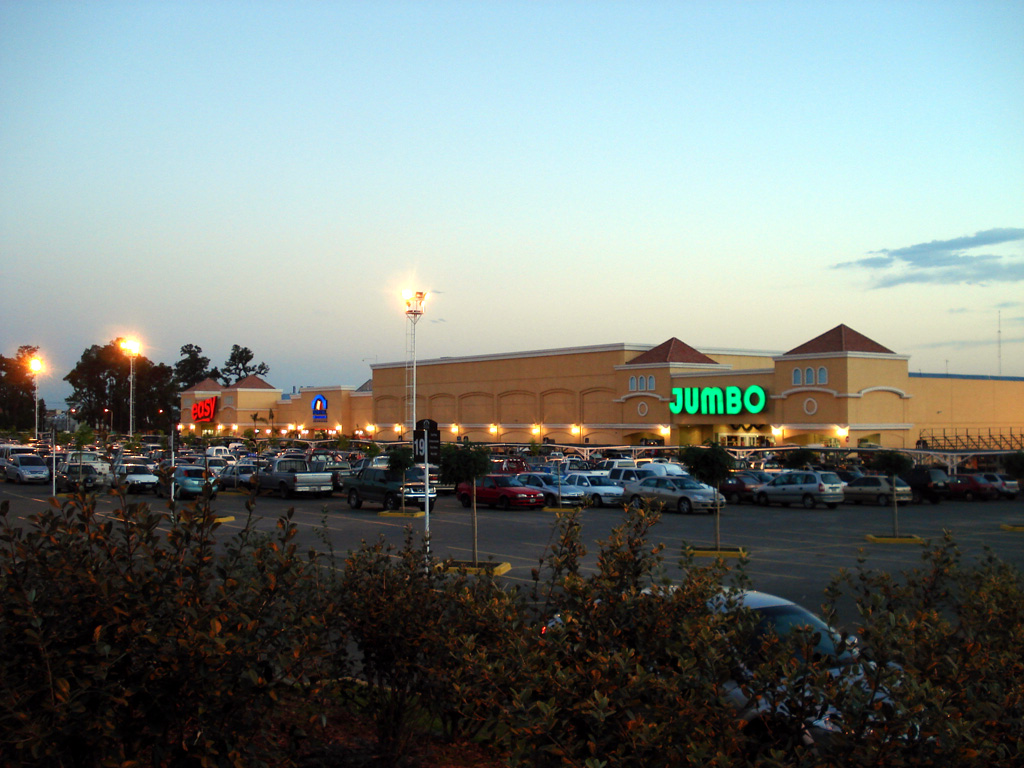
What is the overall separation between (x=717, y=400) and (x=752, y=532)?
43.9m

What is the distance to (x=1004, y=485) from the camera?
42062 mm

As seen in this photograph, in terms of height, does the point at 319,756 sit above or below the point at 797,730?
below

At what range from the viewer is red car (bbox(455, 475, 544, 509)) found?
37219 millimetres

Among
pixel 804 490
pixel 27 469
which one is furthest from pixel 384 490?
pixel 27 469

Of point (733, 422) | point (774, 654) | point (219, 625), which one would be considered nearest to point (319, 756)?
point (219, 625)

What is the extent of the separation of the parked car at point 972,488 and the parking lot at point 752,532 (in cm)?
69

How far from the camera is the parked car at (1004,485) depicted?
138ft

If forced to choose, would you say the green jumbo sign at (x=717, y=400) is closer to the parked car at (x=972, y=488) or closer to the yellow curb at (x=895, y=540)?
the parked car at (x=972, y=488)

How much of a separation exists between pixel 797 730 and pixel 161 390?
494 feet

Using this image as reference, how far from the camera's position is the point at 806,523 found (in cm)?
3111

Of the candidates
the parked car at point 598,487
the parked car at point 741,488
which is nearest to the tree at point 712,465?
the parked car at point 598,487

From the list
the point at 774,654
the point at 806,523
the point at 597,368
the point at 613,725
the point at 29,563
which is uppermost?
the point at 597,368

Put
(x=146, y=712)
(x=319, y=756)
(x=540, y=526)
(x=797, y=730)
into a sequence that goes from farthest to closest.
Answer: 1. (x=540, y=526)
2. (x=319, y=756)
3. (x=146, y=712)
4. (x=797, y=730)

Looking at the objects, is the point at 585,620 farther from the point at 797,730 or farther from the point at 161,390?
the point at 161,390
